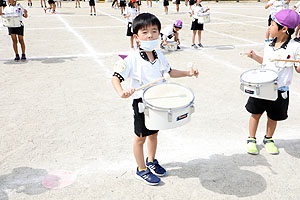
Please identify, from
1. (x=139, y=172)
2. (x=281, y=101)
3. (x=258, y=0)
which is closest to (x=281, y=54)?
(x=281, y=101)

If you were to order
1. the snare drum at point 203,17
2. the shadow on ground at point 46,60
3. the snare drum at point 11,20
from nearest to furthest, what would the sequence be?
1. the snare drum at point 11,20
2. the shadow on ground at point 46,60
3. the snare drum at point 203,17

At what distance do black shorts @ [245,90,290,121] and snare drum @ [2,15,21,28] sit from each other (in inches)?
243

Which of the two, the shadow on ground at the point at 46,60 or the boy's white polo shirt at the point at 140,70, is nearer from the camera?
the boy's white polo shirt at the point at 140,70

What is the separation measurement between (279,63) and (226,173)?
1373 millimetres

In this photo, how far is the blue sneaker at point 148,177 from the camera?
9.75 feet

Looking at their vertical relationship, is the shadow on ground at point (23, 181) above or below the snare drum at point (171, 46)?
below

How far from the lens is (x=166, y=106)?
7.98ft

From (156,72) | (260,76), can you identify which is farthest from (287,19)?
(156,72)

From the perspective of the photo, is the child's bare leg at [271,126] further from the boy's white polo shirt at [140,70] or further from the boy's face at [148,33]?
the boy's face at [148,33]

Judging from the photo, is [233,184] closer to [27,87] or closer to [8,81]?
[27,87]

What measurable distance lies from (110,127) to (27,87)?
2.58 m

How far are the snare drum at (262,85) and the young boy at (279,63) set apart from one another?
16cm

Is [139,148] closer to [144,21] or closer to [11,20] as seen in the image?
[144,21]

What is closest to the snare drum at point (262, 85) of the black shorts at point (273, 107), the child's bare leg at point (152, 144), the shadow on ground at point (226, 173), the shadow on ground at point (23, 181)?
the black shorts at point (273, 107)
